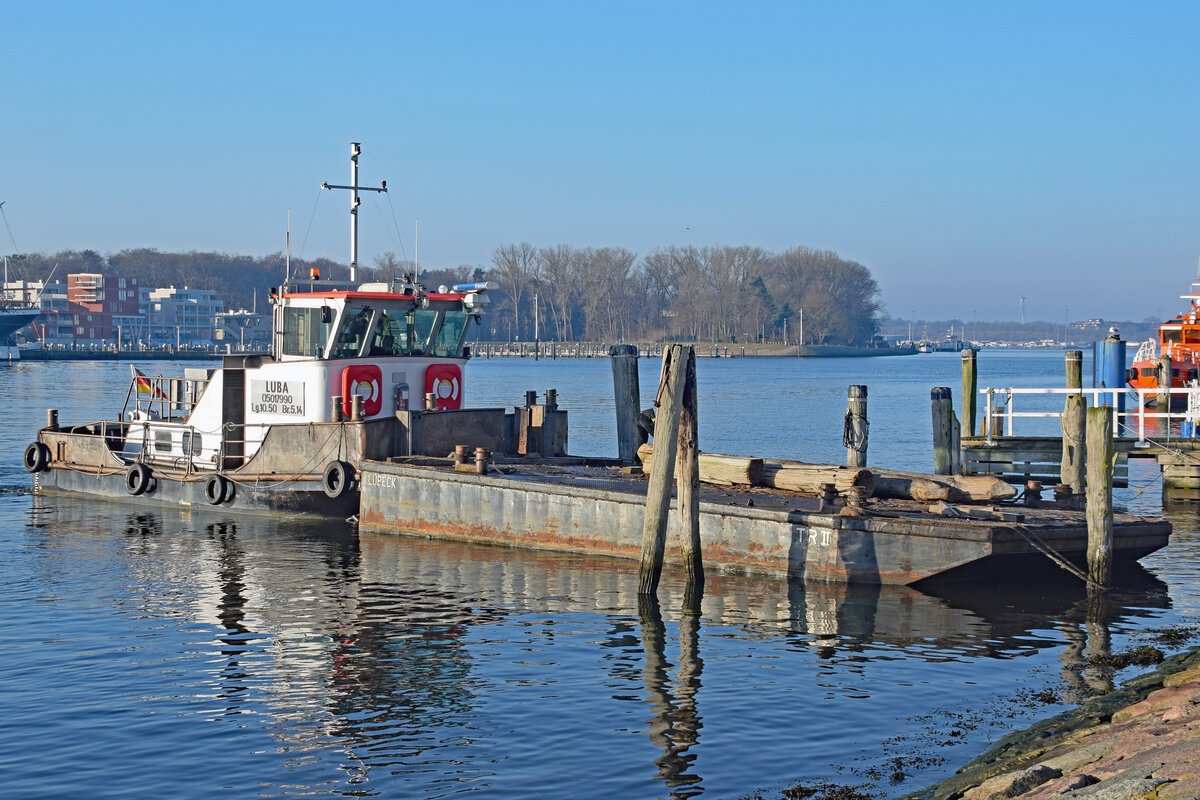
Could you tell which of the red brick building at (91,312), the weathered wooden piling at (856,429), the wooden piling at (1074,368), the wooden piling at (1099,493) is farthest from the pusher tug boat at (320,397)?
the red brick building at (91,312)

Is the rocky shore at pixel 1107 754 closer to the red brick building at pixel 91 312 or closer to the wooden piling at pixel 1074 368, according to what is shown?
the wooden piling at pixel 1074 368

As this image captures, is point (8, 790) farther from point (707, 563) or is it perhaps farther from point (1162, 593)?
point (1162, 593)

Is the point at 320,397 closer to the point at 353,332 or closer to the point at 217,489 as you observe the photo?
the point at 353,332

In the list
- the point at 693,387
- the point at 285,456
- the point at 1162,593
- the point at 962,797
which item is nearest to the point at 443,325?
the point at 285,456

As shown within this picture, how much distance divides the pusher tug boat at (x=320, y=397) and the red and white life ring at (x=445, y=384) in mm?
23

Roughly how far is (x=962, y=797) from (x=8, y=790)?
283 inches

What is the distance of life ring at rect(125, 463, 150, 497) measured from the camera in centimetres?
2417

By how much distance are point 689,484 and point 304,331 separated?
9.26 meters

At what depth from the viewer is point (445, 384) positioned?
75.9ft

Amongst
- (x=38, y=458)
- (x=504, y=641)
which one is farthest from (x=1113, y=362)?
(x=38, y=458)

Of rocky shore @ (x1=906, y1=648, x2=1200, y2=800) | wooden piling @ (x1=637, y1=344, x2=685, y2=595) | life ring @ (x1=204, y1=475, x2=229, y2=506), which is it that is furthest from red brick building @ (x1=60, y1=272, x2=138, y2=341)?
rocky shore @ (x1=906, y1=648, x2=1200, y2=800)

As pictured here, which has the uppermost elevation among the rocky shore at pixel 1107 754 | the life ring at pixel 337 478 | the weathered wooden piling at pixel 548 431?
the weathered wooden piling at pixel 548 431

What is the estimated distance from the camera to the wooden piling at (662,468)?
15375 millimetres

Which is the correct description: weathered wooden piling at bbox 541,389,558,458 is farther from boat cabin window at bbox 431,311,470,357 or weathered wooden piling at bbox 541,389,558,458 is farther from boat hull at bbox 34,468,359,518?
boat hull at bbox 34,468,359,518
